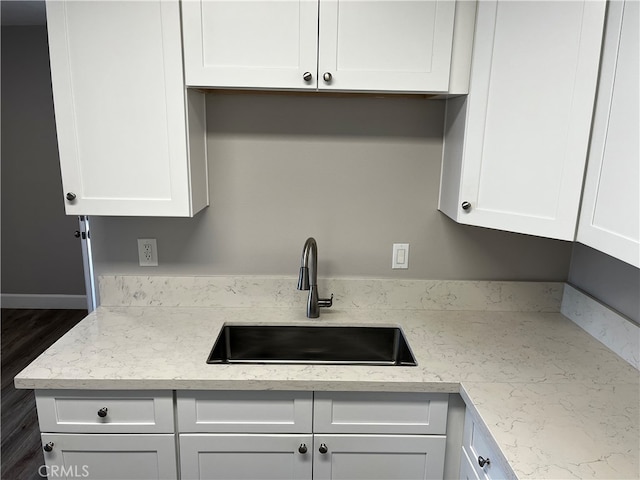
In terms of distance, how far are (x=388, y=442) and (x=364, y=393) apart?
0.63ft

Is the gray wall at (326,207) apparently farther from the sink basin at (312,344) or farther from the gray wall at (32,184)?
the gray wall at (32,184)

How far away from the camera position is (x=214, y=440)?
1.39 metres

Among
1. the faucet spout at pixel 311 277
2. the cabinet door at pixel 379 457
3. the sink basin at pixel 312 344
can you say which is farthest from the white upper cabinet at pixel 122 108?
the cabinet door at pixel 379 457

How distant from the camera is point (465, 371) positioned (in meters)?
1.38

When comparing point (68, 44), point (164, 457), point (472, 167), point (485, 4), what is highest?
point (485, 4)

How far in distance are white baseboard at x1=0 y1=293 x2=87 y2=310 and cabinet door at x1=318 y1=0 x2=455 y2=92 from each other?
3526 millimetres

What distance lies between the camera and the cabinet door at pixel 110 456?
1.39 metres

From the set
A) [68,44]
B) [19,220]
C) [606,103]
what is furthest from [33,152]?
[606,103]

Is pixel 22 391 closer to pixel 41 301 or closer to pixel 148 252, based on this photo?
pixel 41 301

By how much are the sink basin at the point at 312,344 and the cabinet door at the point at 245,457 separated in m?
0.38

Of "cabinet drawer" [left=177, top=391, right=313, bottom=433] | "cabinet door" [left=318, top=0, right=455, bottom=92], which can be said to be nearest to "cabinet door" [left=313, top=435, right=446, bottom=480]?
"cabinet drawer" [left=177, top=391, right=313, bottom=433]

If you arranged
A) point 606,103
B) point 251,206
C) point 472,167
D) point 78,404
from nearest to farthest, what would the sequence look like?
point 606,103, point 78,404, point 472,167, point 251,206

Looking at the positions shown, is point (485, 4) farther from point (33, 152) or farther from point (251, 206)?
point (33, 152)

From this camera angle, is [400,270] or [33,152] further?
[33,152]
